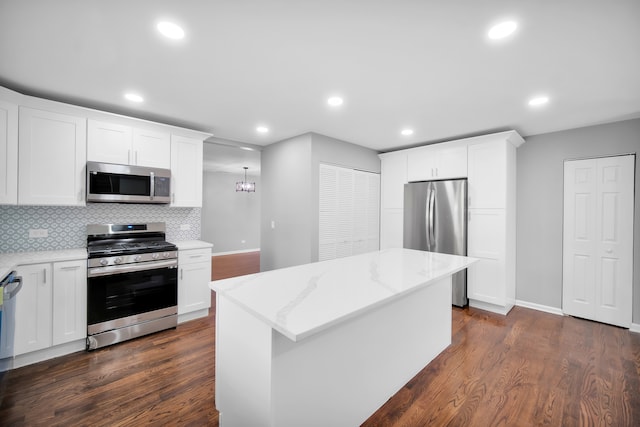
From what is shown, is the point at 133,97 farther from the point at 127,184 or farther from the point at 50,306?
the point at 50,306

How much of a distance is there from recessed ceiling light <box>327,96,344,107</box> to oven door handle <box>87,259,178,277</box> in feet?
8.11

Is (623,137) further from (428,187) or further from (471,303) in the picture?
(471,303)

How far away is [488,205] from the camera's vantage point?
12.1 feet

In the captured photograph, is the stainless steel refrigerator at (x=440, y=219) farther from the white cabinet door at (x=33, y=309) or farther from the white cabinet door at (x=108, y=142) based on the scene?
the white cabinet door at (x=33, y=309)

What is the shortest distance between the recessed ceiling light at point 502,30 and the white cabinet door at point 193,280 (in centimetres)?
339

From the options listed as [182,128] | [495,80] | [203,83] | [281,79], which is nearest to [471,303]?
Answer: [495,80]

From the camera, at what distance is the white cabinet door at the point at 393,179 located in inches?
182

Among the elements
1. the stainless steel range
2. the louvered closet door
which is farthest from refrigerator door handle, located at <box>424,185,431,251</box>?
the stainless steel range

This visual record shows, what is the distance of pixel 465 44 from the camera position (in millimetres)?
1788

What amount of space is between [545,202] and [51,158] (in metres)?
5.87

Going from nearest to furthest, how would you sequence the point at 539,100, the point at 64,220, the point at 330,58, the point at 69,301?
the point at 330,58 → the point at 69,301 → the point at 539,100 → the point at 64,220

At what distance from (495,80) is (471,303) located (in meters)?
3.05

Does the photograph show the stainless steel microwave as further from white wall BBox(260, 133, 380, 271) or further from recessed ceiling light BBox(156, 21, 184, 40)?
recessed ceiling light BBox(156, 21, 184, 40)

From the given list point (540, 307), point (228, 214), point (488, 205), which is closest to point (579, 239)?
point (540, 307)
